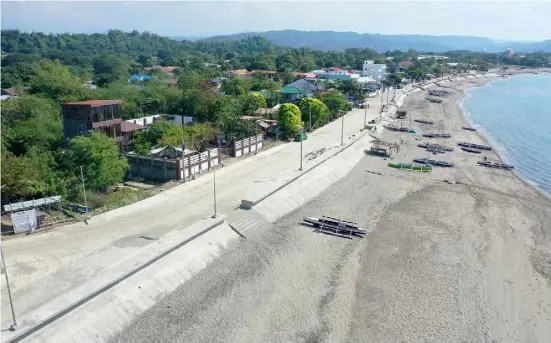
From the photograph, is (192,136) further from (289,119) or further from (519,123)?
(519,123)

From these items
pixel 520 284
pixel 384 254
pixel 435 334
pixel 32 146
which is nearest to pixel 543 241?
pixel 520 284

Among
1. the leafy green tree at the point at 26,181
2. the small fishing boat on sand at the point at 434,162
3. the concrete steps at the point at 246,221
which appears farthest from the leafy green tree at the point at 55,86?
the small fishing boat on sand at the point at 434,162

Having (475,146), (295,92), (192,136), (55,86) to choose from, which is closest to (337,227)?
(192,136)

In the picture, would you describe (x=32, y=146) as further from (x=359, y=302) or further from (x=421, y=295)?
(x=421, y=295)

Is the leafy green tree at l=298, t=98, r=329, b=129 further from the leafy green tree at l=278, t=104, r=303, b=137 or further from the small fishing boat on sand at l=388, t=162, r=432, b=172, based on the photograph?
the small fishing boat on sand at l=388, t=162, r=432, b=172

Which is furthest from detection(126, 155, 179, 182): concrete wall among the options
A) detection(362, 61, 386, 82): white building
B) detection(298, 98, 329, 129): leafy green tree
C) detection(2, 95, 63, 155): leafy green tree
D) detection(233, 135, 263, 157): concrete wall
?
detection(362, 61, 386, 82): white building

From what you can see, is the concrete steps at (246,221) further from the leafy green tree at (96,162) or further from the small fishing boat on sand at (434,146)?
the small fishing boat on sand at (434,146)
